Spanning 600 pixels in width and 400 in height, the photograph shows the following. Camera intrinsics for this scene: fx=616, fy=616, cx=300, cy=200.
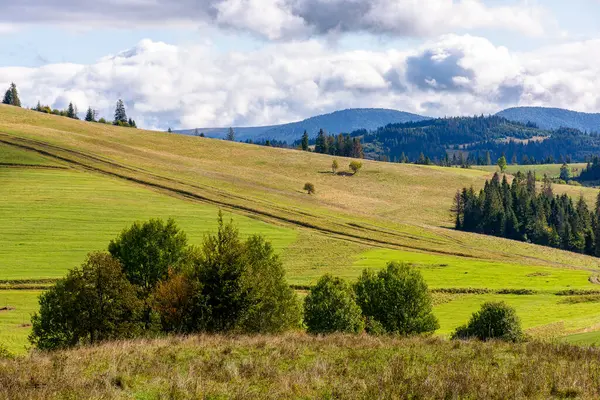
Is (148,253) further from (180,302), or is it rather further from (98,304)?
(180,302)

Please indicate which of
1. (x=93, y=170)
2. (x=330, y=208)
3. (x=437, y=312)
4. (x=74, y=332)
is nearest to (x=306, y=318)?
(x=74, y=332)

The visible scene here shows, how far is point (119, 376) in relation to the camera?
45.5 feet

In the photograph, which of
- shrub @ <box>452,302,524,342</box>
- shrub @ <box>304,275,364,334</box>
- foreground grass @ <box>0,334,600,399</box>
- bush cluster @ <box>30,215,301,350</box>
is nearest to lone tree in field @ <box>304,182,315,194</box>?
shrub @ <box>304,275,364,334</box>

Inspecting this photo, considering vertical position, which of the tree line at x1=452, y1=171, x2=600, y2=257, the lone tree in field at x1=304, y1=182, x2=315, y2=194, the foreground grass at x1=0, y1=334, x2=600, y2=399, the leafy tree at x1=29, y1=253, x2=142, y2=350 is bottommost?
the tree line at x1=452, y1=171, x2=600, y2=257

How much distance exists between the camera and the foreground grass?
12.7 m

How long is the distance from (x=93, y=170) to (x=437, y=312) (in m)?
90.4

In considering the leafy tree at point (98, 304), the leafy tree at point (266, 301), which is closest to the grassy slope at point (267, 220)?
the leafy tree at point (266, 301)

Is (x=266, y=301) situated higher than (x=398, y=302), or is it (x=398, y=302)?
(x=266, y=301)

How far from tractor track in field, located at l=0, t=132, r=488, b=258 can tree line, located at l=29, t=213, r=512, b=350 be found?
60771 millimetres

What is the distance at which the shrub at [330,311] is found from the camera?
146ft

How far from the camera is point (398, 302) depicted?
174ft

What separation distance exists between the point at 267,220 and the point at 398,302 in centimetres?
6321

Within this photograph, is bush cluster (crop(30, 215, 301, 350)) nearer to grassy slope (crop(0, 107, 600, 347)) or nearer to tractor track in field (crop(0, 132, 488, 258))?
grassy slope (crop(0, 107, 600, 347))

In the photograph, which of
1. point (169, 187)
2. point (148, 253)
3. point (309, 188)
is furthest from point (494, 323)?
point (309, 188)
